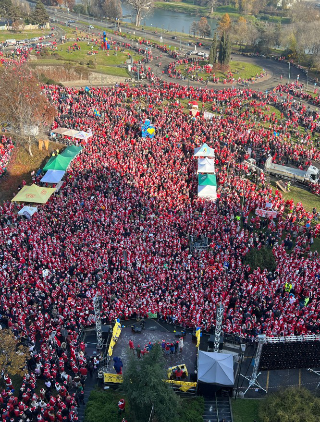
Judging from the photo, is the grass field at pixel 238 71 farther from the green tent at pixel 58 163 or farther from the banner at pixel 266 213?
the banner at pixel 266 213

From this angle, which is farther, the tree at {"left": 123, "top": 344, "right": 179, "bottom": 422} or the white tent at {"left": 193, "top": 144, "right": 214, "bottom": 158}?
the white tent at {"left": 193, "top": 144, "right": 214, "bottom": 158}

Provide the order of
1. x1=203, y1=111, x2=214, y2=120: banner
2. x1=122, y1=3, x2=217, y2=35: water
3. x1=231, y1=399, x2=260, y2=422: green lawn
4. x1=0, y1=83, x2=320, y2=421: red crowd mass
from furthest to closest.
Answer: x1=122, y1=3, x2=217, y2=35: water, x1=203, y1=111, x2=214, y2=120: banner, x1=0, y1=83, x2=320, y2=421: red crowd mass, x1=231, y1=399, x2=260, y2=422: green lawn

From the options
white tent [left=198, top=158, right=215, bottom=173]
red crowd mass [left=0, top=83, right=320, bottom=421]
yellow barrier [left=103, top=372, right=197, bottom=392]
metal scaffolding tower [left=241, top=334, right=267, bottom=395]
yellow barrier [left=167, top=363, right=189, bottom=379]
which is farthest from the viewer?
white tent [left=198, top=158, right=215, bottom=173]

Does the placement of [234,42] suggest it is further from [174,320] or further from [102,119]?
[174,320]

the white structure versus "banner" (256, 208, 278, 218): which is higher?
the white structure

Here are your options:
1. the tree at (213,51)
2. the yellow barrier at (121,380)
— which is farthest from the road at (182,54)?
the yellow barrier at (121,380)

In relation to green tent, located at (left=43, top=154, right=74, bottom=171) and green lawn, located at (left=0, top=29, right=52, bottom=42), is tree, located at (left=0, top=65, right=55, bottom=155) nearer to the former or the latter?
green tent, located at (left=43, top=154, right=74, bottom=171)

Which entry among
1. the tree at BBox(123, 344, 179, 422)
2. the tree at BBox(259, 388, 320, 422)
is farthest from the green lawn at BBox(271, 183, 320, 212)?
the tree at BBox(123, 344, 179, 422)

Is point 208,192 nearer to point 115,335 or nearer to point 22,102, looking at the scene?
point 115,335
